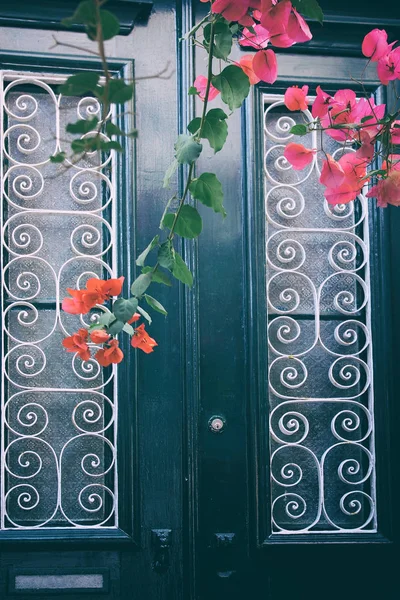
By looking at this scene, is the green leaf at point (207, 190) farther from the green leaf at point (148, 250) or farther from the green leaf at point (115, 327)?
the green leaf at point (115, 327)

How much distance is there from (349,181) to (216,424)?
4.22ft

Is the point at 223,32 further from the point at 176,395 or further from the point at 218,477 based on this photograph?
the point at 218,477

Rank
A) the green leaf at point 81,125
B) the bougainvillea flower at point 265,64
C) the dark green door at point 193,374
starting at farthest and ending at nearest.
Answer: the dark green door at point 193,374
the bougainvillea flower at point 265,64
the green leaf at point 81,125

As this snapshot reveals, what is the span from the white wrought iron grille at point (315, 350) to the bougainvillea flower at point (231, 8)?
1.41m

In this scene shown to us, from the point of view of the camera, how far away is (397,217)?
2.86 m

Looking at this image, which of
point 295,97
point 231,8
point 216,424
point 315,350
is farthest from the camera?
point 315,350

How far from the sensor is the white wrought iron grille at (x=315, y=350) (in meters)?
2.75

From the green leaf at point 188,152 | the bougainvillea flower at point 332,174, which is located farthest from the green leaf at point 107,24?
the bougainvillea flower at point 332,174

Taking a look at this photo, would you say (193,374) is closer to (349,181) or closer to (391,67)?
(349,181)

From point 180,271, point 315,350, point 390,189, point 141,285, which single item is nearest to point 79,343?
point 141,285

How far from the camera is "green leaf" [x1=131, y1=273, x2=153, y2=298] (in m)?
1.53

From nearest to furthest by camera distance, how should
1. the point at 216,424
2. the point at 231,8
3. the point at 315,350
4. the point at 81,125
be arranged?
the point at 81,125 → the point at 231,8 → the point at 216,424 → the point at 315,350

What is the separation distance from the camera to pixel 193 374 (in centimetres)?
267

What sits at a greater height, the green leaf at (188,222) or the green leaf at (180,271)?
the green leaf at (188,222)
